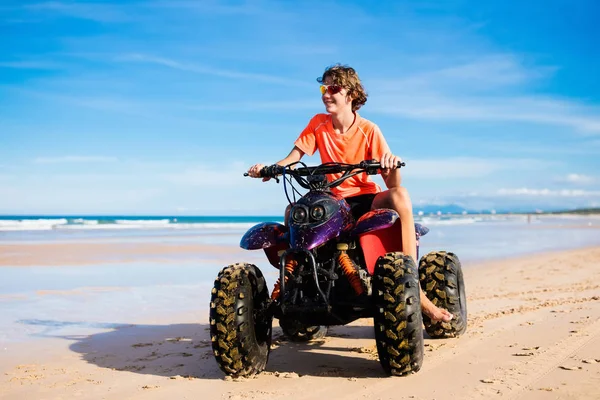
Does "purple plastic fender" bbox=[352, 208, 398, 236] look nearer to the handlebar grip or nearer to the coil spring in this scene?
the coil spring

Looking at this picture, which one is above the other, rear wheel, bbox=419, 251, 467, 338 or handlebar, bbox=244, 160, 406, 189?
handlebar, bbox=244, 160, 406, 189

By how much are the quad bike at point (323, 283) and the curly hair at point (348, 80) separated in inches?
28.4

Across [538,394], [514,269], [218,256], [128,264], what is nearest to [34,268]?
[128,264]

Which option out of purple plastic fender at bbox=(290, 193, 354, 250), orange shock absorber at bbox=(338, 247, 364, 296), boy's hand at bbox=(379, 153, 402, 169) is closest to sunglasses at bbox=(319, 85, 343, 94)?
boy's hand at bbox=(379, 153, 402, 169)

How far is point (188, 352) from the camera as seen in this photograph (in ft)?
17.9

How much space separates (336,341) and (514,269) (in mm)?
7854

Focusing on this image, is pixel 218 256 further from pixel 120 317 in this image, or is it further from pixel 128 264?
pixel 120 317

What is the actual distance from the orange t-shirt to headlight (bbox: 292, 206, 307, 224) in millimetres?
709

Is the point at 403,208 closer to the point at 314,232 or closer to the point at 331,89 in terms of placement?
the point at 314,232

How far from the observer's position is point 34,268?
42.2 ft

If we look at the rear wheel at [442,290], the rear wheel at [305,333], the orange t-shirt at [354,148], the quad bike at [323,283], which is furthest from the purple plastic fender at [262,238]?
the rear wheel at [442,290]

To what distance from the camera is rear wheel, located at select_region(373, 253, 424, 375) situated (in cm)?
397

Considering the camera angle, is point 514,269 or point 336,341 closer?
point 336,341

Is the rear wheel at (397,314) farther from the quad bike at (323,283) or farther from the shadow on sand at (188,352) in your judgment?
the shadow on sand at (188,352)
